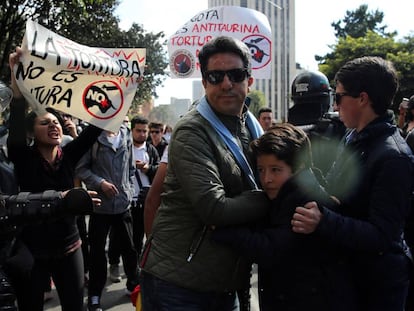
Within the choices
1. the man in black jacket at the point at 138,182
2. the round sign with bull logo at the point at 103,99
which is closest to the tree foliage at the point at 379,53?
the man in black jacket at the point at 138,182

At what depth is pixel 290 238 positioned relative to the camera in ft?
5.71

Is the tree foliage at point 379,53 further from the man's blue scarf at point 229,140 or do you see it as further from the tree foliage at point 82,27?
the man's blue scarf at point 229,140

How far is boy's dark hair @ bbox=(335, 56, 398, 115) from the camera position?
196 cm

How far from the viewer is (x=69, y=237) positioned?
3.12 metres

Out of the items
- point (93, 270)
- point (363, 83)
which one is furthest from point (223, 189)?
point (93, 270)

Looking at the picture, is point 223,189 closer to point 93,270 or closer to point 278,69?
point 93,270

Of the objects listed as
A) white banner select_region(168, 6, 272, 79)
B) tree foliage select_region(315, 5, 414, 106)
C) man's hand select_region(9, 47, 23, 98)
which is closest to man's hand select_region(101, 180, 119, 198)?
man's hand select_region(9, 47, 23, 98)

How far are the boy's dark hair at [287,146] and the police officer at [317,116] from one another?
0.54m

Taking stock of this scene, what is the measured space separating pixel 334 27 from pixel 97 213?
63875 mm

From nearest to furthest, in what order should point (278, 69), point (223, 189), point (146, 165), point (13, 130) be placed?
point (223, 189) < point (13, 130) < point (146, 165) < point (278, 69)

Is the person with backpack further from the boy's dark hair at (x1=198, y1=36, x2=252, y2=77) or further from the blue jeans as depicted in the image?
the boy's dark hair at (x1=198, y1=36, x2=252, y2=77)

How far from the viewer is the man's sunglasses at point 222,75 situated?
6.17 ft

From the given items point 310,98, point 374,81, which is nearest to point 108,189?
point 310,98

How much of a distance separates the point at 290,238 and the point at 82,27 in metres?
17.3
